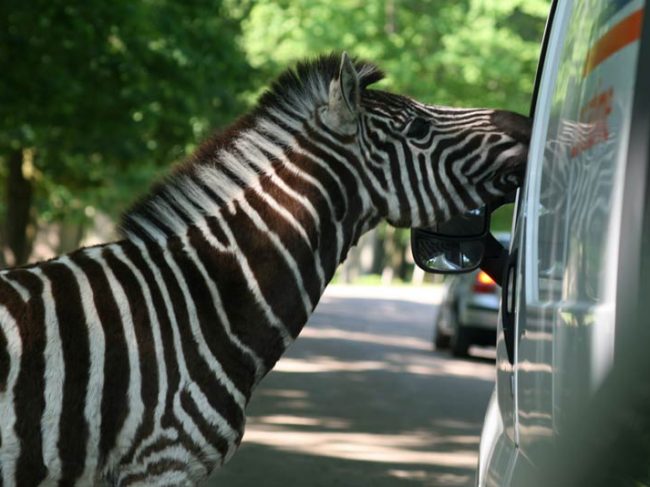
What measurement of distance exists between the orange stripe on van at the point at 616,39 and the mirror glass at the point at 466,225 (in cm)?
215

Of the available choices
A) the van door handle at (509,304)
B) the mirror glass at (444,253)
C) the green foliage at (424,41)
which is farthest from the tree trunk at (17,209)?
the van door handle at (509,304)

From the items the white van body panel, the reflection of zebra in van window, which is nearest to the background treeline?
the white van body panel

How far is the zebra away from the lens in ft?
14.3

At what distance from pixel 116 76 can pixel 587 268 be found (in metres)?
20.0

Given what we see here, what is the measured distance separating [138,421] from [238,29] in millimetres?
23870

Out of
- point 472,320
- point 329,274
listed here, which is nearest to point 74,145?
point 472,320

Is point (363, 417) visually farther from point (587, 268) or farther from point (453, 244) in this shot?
point (587, 268)

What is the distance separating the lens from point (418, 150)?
16.2ft

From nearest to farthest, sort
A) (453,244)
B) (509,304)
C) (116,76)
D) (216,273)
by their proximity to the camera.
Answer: (509,304)
(216,273)
(453,244)
(116,76)

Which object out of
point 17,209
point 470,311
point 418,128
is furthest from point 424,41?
point 418,128

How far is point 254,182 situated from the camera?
16.2ft

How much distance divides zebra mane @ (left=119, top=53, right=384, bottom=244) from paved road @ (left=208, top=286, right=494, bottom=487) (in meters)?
4.71

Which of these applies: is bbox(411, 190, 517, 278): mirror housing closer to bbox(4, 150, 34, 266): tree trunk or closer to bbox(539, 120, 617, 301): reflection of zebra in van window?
bbox(539, 120, 617, 301): reflection of zebra in van window

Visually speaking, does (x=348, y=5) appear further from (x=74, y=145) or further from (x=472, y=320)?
(x=472, y=320)
